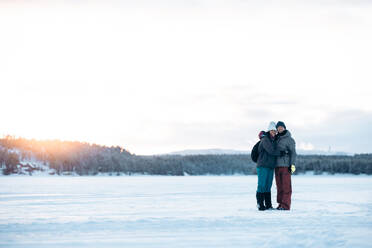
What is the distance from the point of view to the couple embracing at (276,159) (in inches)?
346

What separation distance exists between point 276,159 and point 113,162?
2864 centimetres

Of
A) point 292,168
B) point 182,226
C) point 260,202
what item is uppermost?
point 292,168

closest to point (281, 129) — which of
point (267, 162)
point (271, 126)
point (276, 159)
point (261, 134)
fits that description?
point (271, 126)

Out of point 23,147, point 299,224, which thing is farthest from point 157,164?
point 299,224

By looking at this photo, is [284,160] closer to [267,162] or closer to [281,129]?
[267,162]

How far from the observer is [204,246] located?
4770mm

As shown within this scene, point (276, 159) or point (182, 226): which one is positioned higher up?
point (276, 159)

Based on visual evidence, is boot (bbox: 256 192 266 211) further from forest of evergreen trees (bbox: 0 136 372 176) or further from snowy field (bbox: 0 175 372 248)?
forest of evergreen trees (bbox: 0 136 372 176)

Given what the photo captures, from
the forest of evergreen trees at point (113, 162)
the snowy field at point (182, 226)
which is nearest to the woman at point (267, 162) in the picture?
the snowy field at point (182, 226)

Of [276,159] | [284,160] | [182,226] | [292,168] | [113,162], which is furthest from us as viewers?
[113,162]

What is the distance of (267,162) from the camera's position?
895 centimetres

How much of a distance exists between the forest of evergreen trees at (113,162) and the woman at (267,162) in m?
24.3

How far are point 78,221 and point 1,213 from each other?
77.6 inches

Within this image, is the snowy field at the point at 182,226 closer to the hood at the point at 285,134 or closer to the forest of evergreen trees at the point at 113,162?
the hood at the point at 285,134
